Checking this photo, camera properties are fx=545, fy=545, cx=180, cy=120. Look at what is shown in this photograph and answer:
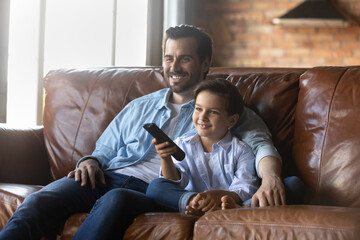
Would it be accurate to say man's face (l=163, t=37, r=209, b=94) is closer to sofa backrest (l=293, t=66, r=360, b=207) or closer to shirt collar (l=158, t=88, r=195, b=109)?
shirt collar (l=158, t=88, r=195, b=109)

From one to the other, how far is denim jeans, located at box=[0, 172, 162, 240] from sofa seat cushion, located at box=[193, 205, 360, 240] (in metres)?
0.26

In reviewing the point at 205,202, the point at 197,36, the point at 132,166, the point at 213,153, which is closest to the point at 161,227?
the point at 205,202

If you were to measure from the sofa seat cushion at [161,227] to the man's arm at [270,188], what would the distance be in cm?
21

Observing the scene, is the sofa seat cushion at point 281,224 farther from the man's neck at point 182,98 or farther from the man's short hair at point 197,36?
the man's short hair at point 197,36

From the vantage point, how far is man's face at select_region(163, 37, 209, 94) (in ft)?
7.11

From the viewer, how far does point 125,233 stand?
5.26ft

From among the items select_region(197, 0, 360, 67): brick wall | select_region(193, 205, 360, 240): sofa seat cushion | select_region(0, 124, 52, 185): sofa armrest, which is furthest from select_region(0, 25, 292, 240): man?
select_region(197, 0, 360, 67): brick wall

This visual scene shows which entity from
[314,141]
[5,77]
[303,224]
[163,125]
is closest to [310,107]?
[314,141]

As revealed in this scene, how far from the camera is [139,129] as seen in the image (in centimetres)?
215

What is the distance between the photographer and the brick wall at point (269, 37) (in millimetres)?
5457

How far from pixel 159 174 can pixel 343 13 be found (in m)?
3.99

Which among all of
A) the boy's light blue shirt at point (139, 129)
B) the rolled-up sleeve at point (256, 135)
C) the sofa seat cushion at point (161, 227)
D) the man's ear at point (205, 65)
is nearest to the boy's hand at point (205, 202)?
the sofa seat cushion at point (161, 227)

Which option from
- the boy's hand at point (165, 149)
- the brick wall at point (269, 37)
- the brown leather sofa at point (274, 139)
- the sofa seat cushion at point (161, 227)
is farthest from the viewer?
the brick wall at point (269, 37)

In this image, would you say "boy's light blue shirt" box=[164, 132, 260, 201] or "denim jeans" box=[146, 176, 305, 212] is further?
"boy's light blue shirt" box=[164, 132, 260, 201]
